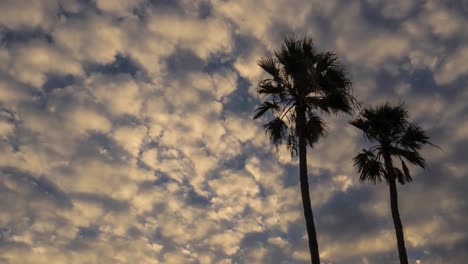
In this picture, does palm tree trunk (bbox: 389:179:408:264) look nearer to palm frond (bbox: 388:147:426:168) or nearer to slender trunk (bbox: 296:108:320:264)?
palm frond (bbox: 388:147:426:168)

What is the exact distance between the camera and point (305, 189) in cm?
1822

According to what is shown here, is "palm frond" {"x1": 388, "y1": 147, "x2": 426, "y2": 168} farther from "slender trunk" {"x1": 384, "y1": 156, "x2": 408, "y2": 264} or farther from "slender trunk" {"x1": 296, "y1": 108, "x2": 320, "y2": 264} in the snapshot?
"slender trunk" {"x1": 296, "y1": 108, "x2": 320, "y2": 264}

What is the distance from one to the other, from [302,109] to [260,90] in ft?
8.32

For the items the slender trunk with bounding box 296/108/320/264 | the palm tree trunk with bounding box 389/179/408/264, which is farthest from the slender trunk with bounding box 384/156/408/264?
the slender trunk with bounding box 296/108/320/264

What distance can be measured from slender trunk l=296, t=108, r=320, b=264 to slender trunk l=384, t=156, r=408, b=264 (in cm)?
810

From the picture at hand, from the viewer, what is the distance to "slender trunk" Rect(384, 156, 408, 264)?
22.8 meters

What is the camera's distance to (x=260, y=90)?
70.8 feet

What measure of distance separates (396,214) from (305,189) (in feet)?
28.2

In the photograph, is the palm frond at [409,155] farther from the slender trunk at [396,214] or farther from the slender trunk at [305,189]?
the slender trunk at [305,189]

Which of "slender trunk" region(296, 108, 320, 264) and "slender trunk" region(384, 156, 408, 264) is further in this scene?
"slender trunk" region(384, 156, 408, 264)

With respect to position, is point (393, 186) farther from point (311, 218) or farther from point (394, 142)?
point (311, 218)

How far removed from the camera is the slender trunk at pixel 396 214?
22.8 meters

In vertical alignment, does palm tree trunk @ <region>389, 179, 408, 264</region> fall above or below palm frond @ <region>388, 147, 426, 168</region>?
below

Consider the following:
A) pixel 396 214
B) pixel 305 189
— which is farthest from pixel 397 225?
pixel 305 189
